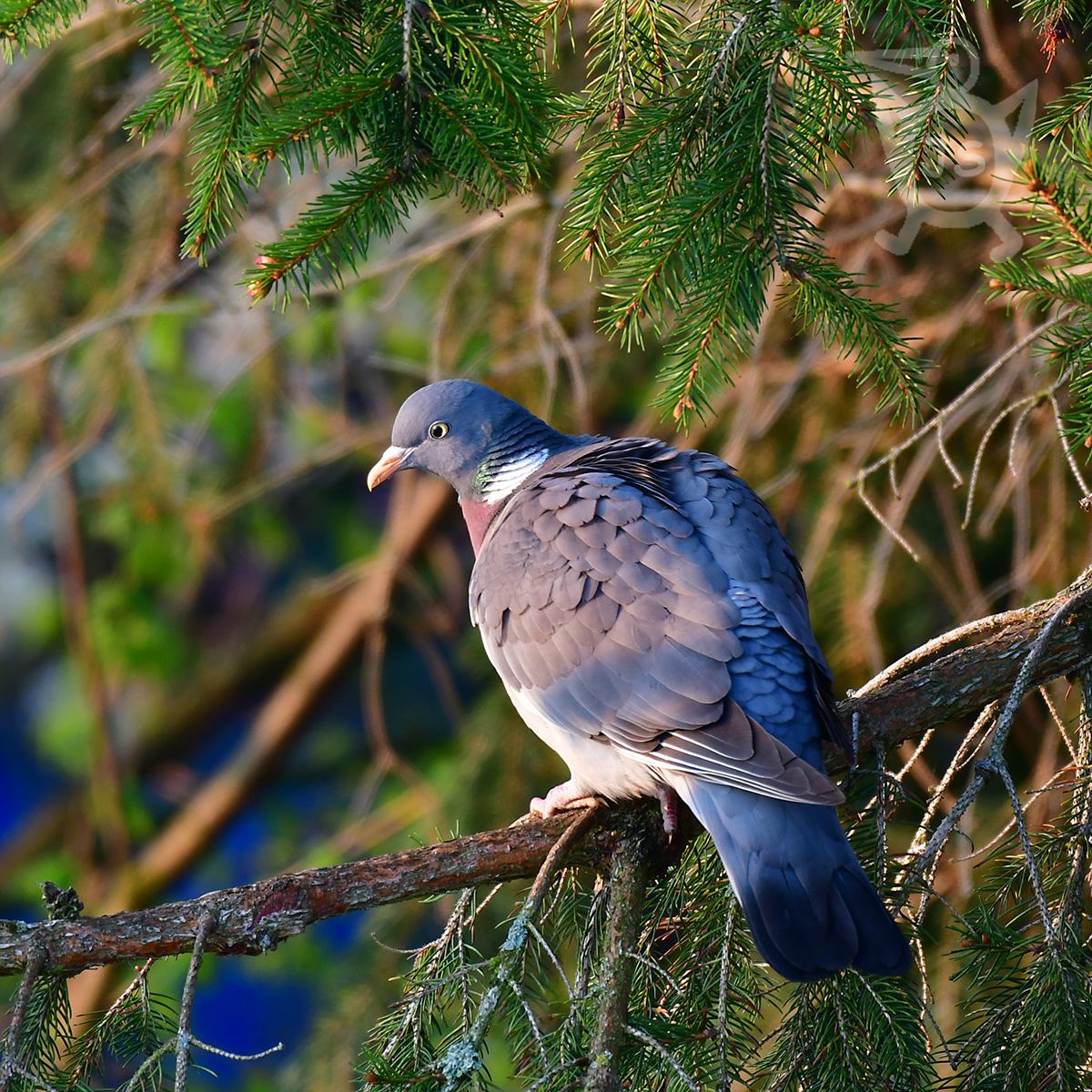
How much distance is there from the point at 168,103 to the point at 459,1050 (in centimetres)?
147

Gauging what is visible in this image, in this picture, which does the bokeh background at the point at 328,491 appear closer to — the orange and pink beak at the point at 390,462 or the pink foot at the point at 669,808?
the orange and pink beak at the point at 390,462

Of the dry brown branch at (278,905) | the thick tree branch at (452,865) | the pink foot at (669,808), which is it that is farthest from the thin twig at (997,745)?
the dry brown branch at (278,905)

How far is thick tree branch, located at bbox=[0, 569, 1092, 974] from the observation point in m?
1.57

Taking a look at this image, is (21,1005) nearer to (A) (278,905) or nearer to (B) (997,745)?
(A) (278,905)

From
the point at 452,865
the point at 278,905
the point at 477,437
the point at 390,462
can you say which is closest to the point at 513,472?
the point at 477,437

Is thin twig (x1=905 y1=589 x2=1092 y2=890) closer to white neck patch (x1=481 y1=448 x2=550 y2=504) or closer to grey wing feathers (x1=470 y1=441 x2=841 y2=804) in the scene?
grey wing feathers (x1=470 y1=441 x2=841 y2=804)

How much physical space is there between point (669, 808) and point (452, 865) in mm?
445

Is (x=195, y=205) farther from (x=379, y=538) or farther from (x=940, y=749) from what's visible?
(x=379, y=538)

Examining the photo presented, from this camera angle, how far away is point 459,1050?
4.64ft

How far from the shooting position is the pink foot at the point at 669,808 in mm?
1948

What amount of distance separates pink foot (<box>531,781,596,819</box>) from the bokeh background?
0.27m

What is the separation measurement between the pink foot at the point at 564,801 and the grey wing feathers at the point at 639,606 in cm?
12

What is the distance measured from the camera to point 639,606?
6.56 feet

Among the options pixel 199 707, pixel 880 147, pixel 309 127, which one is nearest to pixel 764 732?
pixel 309 127
